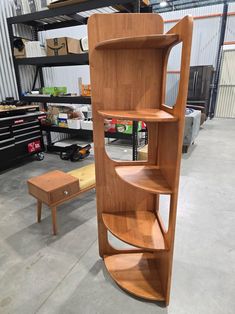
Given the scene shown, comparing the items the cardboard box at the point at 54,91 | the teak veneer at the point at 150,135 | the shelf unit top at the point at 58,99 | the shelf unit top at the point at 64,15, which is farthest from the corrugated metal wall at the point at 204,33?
the teak veneer at the point at 150,135

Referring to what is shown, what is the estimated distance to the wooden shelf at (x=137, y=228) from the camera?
4.23 ft

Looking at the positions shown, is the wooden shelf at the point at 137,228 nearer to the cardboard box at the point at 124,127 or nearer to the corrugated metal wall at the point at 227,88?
the cardboard box at the point at 124,127

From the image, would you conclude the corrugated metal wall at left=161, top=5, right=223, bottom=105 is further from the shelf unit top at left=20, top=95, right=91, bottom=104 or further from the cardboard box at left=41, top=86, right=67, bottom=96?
the shelf unit top at left=20, top=95, right=91, bottom=104

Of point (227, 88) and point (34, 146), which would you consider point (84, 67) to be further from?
point (227, 88)

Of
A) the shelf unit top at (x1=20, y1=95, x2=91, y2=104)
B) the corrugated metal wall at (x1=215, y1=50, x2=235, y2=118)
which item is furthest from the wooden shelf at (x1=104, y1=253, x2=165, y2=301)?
the corrugated metal wall at (x1=215, y1=50, x2=235, y2=118)

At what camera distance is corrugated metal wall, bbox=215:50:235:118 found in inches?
299

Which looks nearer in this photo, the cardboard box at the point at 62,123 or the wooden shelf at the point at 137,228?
the wooden shelf at the point at 137,228

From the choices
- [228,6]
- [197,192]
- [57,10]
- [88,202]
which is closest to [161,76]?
[88,202]

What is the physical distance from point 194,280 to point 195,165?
2386 millimetres

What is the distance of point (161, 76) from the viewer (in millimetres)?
1294

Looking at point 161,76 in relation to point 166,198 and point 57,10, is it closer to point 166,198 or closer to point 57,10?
point 166,198

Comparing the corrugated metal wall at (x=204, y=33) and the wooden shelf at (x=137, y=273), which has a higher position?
the corrugated metal wall at (x=204, y=33)

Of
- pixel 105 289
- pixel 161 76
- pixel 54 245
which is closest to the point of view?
pixel 161 76

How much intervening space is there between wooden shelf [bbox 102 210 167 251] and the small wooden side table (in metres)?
0.61
